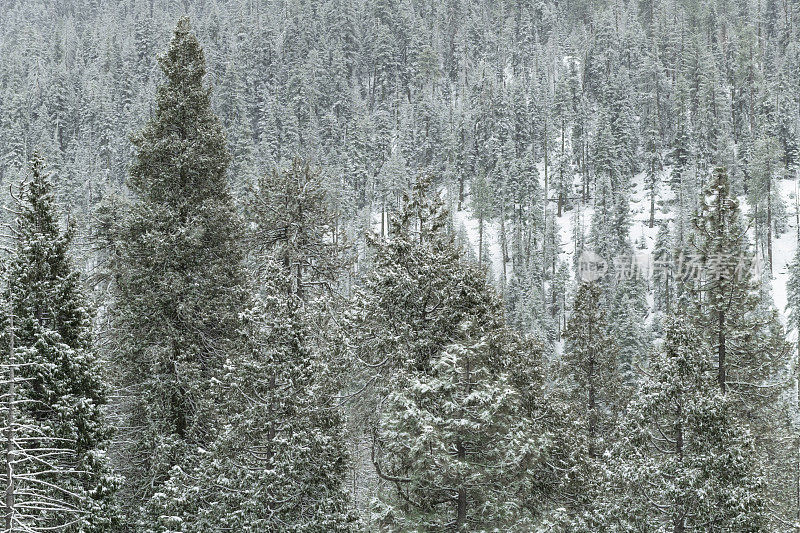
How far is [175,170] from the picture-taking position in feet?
53.5

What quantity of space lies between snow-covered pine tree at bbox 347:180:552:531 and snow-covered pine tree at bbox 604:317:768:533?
193cm

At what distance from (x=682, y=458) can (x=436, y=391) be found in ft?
18.6

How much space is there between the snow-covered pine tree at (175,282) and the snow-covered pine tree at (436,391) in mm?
3712

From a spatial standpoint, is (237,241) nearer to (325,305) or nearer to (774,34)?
(325,305)

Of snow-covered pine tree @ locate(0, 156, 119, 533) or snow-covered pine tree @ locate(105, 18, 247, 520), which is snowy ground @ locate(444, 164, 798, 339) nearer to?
snow-covered pine tree @ locate(105, 18, 247, 520)

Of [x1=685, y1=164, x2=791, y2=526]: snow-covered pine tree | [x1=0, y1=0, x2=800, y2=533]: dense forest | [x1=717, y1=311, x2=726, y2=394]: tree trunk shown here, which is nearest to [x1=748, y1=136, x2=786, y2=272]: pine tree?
[x1=0, y1=0, x2=800, y2=533]: dense forest

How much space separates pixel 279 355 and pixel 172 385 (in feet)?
10.5


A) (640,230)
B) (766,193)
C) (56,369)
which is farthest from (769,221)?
(56,369)

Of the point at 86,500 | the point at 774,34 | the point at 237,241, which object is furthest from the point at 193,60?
the point at 774,34

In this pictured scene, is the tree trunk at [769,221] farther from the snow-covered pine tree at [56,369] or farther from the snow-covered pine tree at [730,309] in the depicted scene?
the snow-covered pine tree at [56,369]

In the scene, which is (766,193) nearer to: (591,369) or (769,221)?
(769,221)

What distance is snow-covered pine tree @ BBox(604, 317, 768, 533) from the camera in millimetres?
13172

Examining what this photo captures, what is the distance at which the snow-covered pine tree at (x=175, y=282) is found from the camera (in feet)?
50.2

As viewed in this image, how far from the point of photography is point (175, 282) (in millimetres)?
15367
